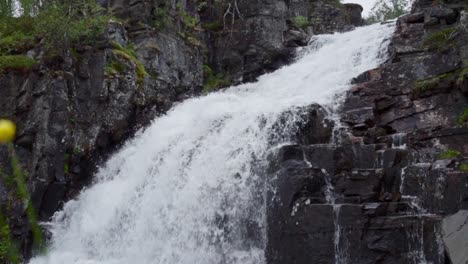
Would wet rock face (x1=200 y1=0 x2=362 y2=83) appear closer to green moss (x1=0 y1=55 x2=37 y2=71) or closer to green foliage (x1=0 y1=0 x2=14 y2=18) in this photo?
green foliage (x1=0 y1=0 x2=14 y2=18)

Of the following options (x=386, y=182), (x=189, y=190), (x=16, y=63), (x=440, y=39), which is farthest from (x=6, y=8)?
(x=386, y=182)

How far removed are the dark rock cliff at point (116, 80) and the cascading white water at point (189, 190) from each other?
69 centimetres

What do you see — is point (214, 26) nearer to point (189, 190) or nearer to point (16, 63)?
point (16, 63)

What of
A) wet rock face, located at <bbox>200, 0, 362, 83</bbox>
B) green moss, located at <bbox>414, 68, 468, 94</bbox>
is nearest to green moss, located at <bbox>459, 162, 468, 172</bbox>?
green moss, located at <bbox>414, 68, 468, 94</bbox>

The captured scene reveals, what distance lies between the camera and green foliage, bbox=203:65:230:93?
2021 cm

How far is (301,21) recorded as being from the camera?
23531 mm

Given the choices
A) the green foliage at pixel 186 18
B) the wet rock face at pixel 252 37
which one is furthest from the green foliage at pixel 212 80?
the green foliage at pixel 186 18

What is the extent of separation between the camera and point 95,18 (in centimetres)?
1662

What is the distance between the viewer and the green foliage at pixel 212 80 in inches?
796

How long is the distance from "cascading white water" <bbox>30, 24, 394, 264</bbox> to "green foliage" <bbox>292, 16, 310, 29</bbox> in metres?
6.87

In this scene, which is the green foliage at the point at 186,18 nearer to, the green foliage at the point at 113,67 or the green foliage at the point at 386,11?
the green foliage at the point at 113,67

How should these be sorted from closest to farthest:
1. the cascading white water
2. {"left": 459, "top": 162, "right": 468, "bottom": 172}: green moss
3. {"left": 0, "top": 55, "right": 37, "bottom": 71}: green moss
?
1. {"left": 459, "top": 162, "right": 468, "bottom": 172}: green moss
2. the cascading white water
3. {"left": 0, "top": 55, "right": 37, "bottom": 71}: green moss

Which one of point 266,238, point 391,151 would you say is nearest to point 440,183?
point 391,151

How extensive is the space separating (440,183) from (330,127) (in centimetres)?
341
